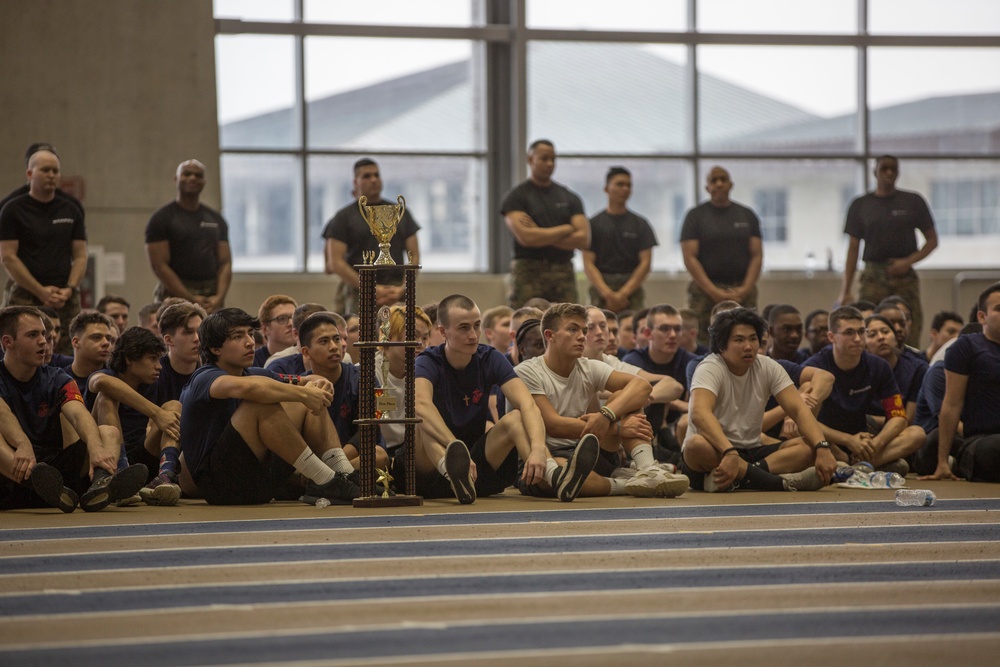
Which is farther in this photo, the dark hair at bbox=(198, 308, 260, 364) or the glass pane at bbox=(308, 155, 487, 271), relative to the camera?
the glass pane at bbox=(308, 155, 487, 271)

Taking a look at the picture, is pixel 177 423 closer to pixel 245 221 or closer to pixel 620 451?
pixel 620 451

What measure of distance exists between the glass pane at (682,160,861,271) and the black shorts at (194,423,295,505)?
879 centimetres

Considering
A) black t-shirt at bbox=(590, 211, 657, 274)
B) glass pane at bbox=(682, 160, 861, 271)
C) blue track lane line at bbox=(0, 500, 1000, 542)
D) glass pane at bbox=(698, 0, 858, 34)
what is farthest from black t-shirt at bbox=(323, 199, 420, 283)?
glass pane at bbox=(698, 0, 858, 34)

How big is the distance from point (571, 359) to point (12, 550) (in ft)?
10.4

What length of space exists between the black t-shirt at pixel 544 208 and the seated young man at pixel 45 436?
4537 millimetres

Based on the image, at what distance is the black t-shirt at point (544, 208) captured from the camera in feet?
34.3

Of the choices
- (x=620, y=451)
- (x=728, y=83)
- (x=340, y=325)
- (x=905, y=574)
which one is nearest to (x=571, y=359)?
(x=620, y=451)

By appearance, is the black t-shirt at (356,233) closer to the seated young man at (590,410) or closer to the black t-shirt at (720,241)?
the black t-shirt at (720,241)

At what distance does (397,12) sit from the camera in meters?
13.4

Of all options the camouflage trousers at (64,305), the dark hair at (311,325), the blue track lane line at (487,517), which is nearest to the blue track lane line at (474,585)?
the blue track lane line at (487,517)

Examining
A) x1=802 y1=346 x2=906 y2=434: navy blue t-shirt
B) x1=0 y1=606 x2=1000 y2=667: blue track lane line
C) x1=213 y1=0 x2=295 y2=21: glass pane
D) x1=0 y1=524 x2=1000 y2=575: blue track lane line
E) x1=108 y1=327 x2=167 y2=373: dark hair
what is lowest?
x1=0 y1=524 x2=1000 y2=575: blue track lane line

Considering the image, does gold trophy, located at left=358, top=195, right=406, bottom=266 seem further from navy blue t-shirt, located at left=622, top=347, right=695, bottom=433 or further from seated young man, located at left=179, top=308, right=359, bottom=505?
navy blue t-shirt, located at left=622, top=347, right=695, bottom=433

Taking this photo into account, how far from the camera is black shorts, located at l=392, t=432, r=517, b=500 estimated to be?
6707 mm

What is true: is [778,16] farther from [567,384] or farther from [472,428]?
[472,428]
